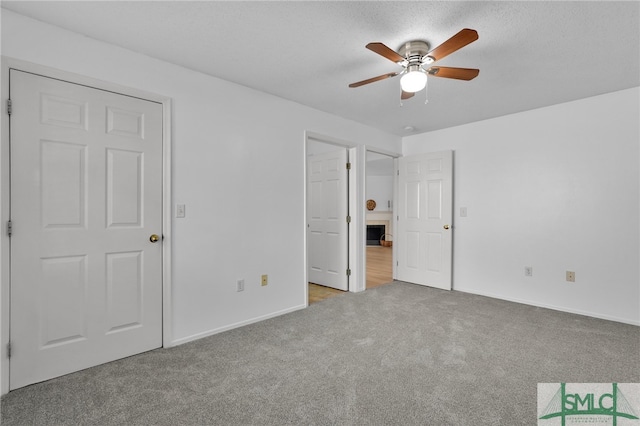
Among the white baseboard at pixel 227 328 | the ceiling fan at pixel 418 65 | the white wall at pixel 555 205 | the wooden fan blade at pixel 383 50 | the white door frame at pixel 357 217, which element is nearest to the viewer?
the wooden fan blade at pixel 383 50

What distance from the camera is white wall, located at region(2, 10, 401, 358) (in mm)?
2260

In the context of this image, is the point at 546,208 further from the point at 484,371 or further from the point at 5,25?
the point at 5,25

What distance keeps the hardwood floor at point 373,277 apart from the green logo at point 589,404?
2507 millimetres

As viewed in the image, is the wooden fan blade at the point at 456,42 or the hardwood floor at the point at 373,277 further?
the hardwood floor at the point at 373,277

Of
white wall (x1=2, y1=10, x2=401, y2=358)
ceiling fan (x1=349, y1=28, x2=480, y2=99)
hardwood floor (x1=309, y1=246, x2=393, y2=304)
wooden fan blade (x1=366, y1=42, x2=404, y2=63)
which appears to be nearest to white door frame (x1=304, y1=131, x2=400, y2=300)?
hardwood floor (x1=309, y1=246, x2=393, y2=304)

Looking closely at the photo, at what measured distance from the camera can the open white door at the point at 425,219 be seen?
14.5 ft

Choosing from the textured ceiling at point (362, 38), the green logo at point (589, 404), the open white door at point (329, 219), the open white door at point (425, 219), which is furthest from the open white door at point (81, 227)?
the open white door at point (425, 219)

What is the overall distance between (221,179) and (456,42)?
215 centimetres

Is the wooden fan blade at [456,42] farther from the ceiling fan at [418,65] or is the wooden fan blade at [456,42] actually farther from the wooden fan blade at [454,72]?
the wooden fan blade at [454,72]

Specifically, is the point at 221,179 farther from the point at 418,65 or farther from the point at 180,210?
the point at 418,65

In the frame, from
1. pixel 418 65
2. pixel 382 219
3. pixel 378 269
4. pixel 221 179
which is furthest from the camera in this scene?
pixel 382 219

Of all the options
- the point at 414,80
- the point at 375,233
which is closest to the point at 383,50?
the point at 414,80

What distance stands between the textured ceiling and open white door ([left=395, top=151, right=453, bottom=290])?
1480mm

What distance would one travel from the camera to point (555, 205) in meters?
3.59
